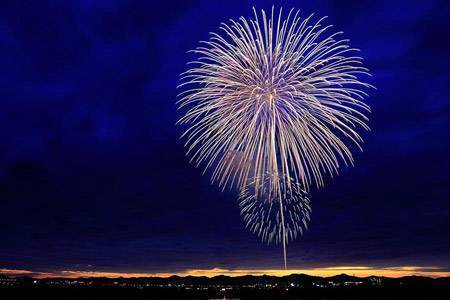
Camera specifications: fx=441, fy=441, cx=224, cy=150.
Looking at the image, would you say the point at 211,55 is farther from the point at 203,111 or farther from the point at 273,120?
the point at 273,120

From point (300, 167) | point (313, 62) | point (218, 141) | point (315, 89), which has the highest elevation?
point (313, 62)

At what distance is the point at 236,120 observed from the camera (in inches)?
992

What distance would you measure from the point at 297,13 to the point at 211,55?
532 cm

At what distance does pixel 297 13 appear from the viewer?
22.8 m

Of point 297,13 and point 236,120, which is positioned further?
point 236,120

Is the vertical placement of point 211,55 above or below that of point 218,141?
above

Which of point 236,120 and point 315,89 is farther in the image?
point 236,120

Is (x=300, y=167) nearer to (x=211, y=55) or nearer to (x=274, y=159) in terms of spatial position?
(x=274, y=159)

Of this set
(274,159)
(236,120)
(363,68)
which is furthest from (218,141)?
(363,68)

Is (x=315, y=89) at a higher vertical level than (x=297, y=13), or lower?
lower

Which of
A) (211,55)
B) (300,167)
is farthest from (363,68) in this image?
(211,55)

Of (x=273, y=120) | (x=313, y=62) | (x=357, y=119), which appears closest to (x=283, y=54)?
(x=313, y=62)

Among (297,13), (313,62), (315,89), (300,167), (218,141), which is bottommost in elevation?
(300,167)

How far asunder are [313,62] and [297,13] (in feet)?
8.82
